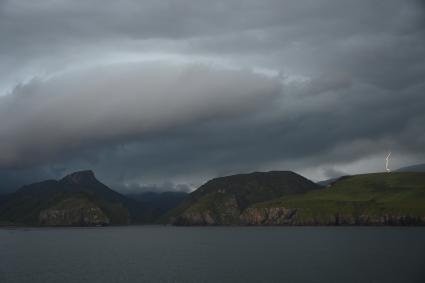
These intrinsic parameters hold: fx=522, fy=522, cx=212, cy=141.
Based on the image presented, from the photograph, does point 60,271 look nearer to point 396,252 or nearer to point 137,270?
point 137,270

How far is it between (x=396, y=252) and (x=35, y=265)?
120615 mm

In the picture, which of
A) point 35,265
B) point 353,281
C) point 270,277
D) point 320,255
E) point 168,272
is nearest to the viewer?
point 353,281

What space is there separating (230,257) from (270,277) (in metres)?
59.2

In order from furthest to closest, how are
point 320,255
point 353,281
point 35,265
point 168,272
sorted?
point 320,255, point 35,265, point 168,272, point 353,281

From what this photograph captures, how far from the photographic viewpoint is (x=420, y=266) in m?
141

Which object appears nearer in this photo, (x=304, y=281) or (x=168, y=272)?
(x=304, y=281)

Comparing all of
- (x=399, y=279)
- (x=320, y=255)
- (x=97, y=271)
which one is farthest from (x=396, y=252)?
(x=97, y=271)

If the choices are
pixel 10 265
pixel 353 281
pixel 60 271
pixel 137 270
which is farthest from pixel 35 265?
pixel 353 281

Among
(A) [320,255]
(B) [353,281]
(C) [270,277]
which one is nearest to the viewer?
(B) [353,281]

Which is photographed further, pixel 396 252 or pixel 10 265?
pixel 396 252

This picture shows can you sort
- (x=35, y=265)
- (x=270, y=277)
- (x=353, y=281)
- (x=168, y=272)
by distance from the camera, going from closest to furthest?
1. (x=353, y=281)
2. (x=270, y=277)
3. (x=168, y=272)
4. (x=35, y=265)

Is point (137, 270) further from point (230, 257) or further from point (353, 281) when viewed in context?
point (353, 281)

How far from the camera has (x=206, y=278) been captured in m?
126

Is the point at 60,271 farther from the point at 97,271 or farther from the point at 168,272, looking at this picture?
the point at 168,272
